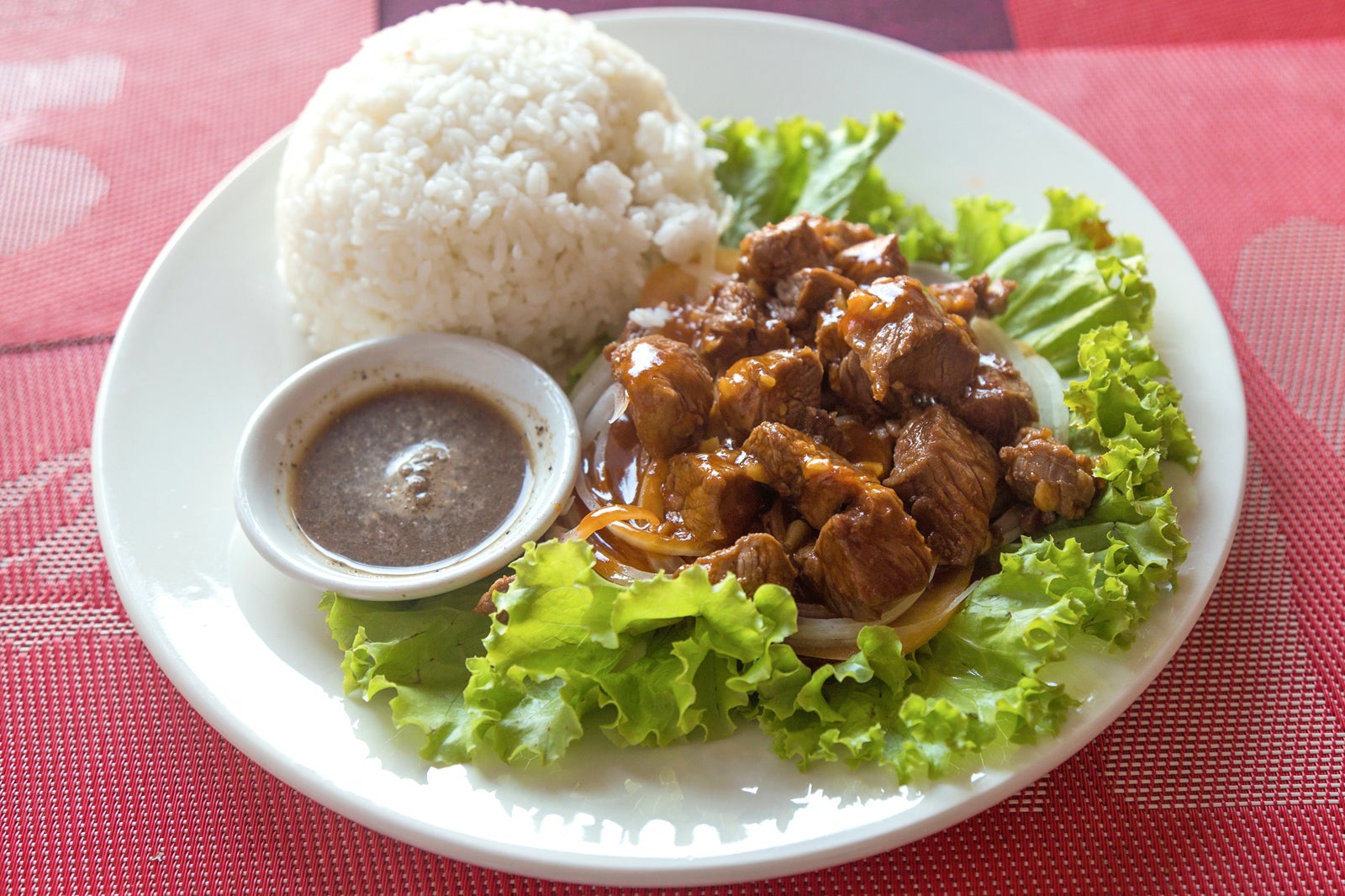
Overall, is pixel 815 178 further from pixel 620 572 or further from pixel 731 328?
pixel 620 572

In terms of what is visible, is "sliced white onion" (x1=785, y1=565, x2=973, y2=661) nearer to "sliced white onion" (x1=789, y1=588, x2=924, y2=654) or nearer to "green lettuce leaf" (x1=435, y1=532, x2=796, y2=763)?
"sliced white onion" (x1=789, y1=588, x2=924, y2=654)

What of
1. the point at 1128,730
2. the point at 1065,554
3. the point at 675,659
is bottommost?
the point at 1128,730

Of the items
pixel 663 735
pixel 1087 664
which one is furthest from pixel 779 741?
pixel 1087 664

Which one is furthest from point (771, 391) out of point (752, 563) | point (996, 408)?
point (996, 408)

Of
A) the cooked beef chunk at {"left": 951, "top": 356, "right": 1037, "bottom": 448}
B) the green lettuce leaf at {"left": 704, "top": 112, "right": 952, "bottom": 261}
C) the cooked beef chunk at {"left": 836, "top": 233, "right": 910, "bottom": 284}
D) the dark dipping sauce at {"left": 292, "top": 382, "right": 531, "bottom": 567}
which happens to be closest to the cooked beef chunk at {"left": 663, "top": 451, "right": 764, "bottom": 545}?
the dark dipping sauce at {"left": 292, "top": 382, "right": 531, "bottom": 567}

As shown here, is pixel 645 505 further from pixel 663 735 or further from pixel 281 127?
pixel 281 127

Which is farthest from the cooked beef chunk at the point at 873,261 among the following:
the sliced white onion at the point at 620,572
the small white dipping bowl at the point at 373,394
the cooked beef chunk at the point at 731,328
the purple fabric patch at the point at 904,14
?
the purple fabric patch at the point at 904,14

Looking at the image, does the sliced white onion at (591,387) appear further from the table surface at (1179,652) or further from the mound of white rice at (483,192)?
the table surface at (1179,652)
